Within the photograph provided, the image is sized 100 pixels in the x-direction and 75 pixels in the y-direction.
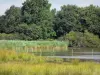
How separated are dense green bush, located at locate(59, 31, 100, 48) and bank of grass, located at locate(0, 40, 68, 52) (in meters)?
16.4

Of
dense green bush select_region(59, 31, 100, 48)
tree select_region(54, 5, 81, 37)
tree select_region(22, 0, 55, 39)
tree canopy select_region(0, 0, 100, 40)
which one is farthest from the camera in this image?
tree select_region(54, 5, 81, 37)

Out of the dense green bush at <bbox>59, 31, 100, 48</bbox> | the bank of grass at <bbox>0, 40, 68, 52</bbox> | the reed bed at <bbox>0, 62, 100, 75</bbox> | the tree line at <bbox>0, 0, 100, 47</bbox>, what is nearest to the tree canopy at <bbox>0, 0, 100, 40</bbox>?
the tree line at <bbox>0, 0, 100, 47</bbox>

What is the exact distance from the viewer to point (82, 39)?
84312mm

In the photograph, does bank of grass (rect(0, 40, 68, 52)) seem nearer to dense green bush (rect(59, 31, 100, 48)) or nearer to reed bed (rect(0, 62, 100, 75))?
dense green bush (rect(59, 31, 100, 48))

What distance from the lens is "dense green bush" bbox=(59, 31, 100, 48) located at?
83.4 m

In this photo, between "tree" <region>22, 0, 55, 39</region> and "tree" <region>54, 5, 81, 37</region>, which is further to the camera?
"tree" <region>54, 5, 81, 37</region>

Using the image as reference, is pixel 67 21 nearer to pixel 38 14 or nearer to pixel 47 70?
pixel 38 14

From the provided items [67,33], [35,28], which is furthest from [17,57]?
[67,33]

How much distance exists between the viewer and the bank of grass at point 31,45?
176ft

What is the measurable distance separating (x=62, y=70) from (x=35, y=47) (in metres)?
40.8

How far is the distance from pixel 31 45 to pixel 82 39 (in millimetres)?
26869

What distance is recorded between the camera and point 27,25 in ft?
264

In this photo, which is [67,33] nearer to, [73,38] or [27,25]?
[73,38]

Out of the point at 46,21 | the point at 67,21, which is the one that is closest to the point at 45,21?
the point at 46,21
